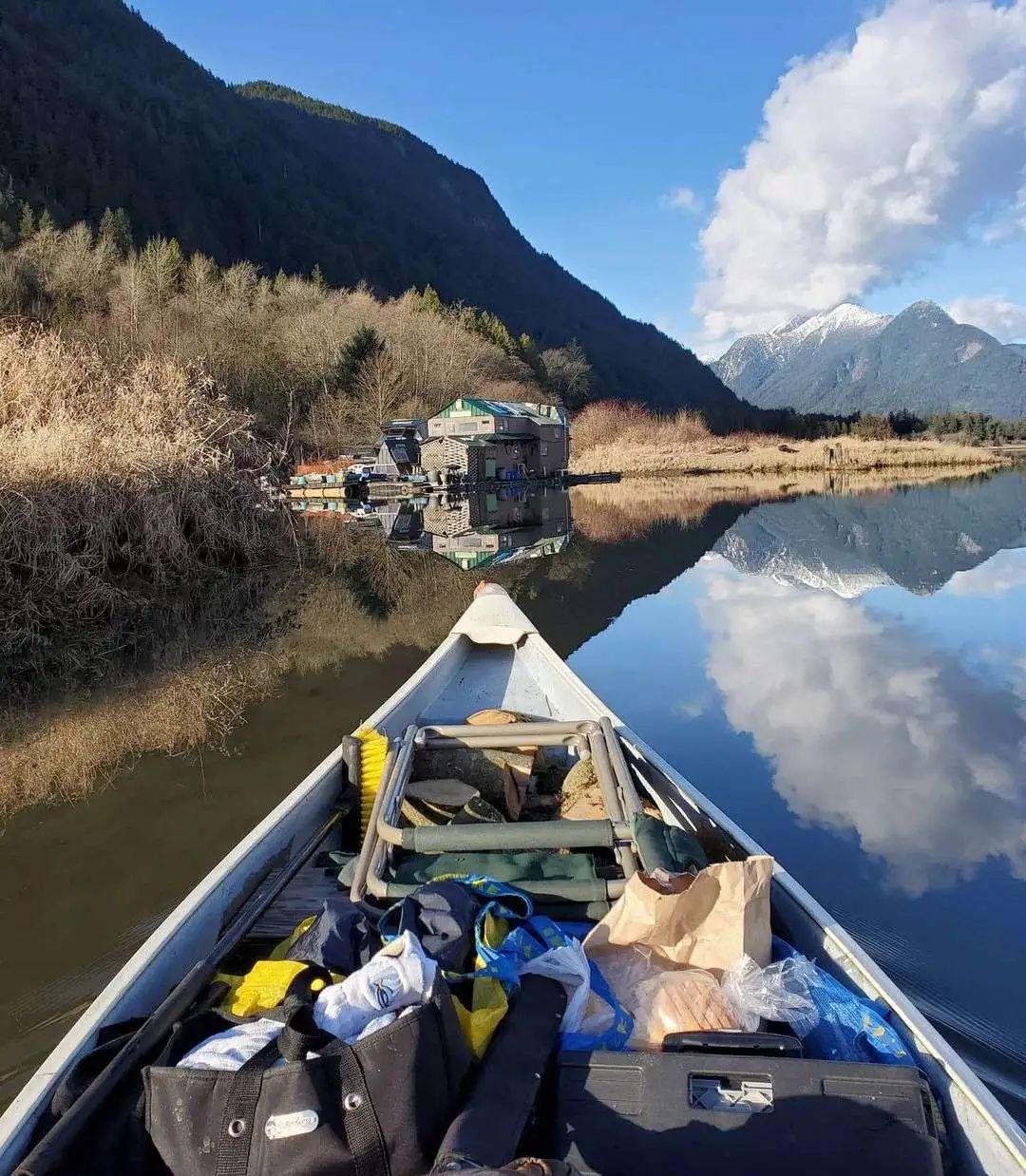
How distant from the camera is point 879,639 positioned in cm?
887

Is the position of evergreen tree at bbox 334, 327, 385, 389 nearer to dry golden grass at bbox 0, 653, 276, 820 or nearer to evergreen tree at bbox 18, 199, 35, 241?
evergreen tree at bbox 18, 199, 35, 241

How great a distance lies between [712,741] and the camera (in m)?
6.08

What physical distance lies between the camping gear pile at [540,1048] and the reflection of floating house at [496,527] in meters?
12.9

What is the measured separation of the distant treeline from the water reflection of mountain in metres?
19.3

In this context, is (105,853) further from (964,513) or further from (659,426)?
(659,426)

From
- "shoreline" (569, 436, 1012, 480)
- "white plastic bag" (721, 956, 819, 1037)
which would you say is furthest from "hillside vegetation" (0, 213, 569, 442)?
"white plastic bag" (721, 956, 819, 1037)

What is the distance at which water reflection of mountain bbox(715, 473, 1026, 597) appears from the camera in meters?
13.3

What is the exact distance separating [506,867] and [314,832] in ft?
4.13

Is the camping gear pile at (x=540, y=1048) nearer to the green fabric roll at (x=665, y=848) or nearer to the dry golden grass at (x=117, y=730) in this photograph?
the green fabric roll at (x=665, y=848)

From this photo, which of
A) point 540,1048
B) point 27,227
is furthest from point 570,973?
point 27,227

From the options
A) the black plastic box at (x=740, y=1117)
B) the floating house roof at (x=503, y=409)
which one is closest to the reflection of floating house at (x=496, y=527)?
the floating house roof at (x=503, y=409)

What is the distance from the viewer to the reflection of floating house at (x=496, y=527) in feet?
56.2

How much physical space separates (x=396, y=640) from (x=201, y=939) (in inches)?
267

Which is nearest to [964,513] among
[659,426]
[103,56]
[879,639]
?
[879,639]
